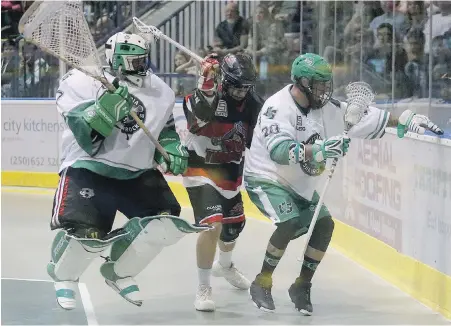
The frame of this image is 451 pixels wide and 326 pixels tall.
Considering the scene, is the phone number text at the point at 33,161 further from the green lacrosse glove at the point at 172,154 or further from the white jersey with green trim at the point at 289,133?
the green lacrosse glove at the point at 172,154

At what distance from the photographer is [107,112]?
15.2 ft

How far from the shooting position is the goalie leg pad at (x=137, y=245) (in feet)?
15.9

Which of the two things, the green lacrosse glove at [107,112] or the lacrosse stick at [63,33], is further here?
the lacrosse stick at [63,33]

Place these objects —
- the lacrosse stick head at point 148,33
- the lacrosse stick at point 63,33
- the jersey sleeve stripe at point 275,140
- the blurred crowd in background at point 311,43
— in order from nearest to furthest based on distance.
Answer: the lacrosse stick at point 63,33
the jersey sleeve stripe at point 275,140
the lacrosse stick head at point 148,33
the blurred crowd in background at point 311,43

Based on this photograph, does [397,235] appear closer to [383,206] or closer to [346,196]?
[383,206]

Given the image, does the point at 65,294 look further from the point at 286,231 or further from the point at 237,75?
the point at 237,75

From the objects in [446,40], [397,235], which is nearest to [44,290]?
[397,235]

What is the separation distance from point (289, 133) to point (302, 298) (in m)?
0.81

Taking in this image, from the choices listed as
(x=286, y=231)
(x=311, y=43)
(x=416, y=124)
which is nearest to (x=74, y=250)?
(x=286, y=231)

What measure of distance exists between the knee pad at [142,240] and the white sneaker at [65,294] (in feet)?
0.58

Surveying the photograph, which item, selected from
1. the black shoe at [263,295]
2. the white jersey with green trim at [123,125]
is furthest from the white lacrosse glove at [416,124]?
the white jersey with green trim at [123,125]

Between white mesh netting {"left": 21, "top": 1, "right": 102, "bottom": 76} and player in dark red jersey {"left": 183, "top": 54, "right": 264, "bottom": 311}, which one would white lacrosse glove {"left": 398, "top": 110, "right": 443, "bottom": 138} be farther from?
white mesh netting {"left": 21, "top": 1, "right": 102, "bottom": 76}

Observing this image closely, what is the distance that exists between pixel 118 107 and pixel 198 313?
1.19m

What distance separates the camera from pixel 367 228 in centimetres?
670
